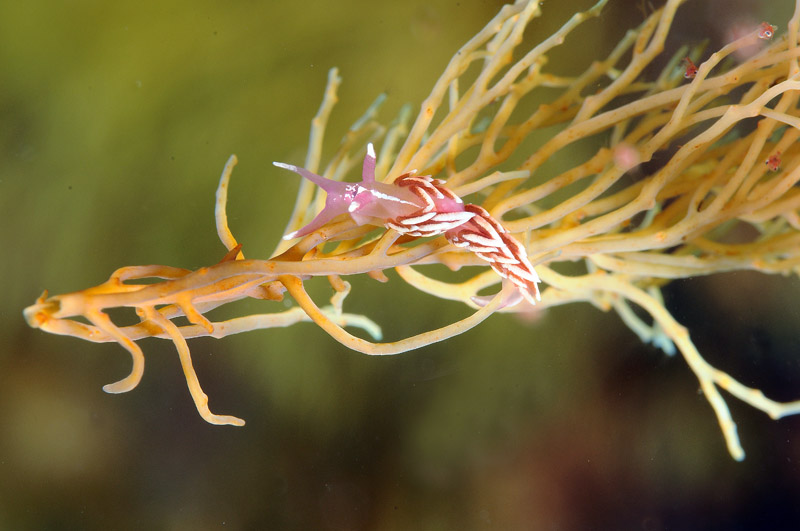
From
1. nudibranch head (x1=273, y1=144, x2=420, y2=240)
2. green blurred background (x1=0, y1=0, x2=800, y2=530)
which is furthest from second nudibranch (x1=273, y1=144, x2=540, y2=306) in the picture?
green blurred background (x1=0, y1=0, x2=800, y2=530)

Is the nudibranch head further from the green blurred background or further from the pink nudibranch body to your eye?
the green blurred background

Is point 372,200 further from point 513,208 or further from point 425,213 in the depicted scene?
point 513,208

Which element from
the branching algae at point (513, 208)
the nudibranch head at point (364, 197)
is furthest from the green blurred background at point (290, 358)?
the nudibranch head at point (364, 197)

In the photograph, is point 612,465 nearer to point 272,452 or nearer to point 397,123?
point 272,452

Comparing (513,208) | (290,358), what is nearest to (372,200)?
(513,208)

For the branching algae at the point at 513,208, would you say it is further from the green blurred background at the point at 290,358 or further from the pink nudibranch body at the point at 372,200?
the green blurred background at the point at 290,358

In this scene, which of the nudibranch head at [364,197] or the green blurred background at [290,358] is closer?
the nudibranch head at [364,197]
